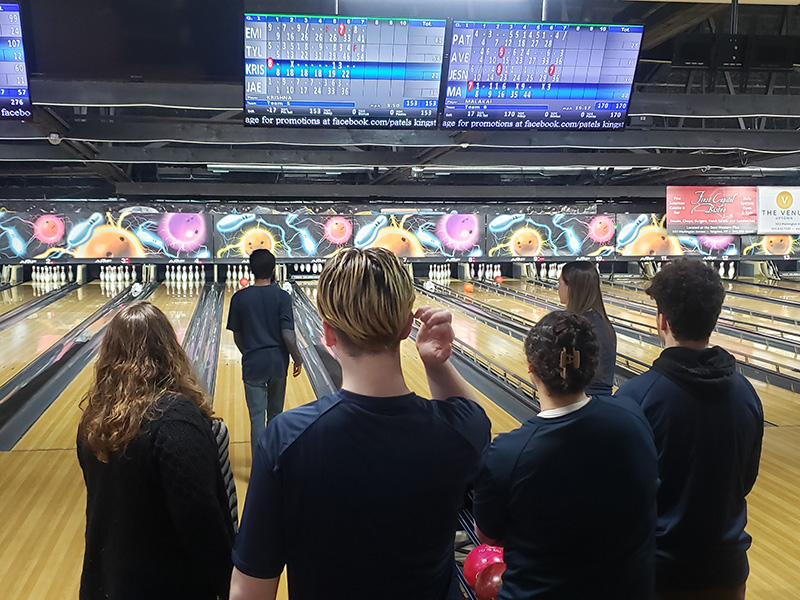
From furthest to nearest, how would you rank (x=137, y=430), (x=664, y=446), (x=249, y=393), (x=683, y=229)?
(x=683, y=229) < (x=249, y=393) < (x=664, y=446) < (x=137, y=430)

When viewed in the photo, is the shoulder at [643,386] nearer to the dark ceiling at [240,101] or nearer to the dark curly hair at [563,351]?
the dark curly hair at [563,351]

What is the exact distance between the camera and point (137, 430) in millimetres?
1194

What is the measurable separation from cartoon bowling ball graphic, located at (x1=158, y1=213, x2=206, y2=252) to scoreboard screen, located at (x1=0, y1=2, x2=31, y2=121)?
17.6 feet

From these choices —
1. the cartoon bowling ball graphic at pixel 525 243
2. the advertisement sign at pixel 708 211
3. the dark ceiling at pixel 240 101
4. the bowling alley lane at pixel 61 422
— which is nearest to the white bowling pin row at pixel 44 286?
the dark ceiling at pixel 240 101

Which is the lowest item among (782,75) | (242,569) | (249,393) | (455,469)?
(249,393)

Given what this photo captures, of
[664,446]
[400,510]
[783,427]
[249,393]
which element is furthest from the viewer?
[783,427]

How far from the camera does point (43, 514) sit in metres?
2.75

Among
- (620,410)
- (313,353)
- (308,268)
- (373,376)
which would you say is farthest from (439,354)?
(308,268)

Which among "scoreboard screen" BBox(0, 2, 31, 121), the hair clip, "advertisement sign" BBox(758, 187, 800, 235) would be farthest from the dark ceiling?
the hair clip

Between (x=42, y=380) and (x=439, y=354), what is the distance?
186 inches

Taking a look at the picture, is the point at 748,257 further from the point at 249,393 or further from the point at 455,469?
the point at 455,469

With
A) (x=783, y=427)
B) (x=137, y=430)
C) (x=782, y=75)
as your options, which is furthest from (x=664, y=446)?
(x=782, y=75)

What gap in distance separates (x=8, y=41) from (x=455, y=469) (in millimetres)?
2562

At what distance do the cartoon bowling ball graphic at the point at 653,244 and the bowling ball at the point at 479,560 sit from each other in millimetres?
7464
